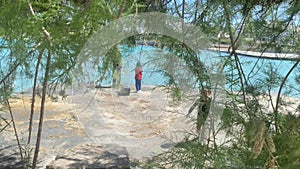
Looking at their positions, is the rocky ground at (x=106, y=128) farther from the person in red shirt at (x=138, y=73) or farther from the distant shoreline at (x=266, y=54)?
the distant shoreline at (x=266, y=54)

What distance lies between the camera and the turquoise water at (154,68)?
0.83 metres

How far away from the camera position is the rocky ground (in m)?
0.98

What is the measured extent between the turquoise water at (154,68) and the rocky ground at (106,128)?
0.05m

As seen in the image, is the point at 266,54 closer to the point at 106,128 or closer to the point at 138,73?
the point at 138,73

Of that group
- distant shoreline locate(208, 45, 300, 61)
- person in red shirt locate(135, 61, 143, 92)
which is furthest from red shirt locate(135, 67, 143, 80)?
distant shoreline locate(208, 45, 300, 61)

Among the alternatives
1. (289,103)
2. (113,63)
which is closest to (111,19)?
(113,63)

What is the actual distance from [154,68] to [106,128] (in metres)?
0.86

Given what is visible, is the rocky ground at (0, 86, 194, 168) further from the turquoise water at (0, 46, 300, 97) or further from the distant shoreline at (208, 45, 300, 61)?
the distant shoreline at (208, 45, 300, 61)

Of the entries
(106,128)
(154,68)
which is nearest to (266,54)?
(154,68)

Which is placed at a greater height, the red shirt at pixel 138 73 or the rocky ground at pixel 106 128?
the red shirt at pixel 138 73

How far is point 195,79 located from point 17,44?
424mm

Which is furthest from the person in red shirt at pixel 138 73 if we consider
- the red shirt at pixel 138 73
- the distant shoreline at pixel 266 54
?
the distant shoreline at pixel 266 54

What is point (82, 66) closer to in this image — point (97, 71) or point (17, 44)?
point (97, 71)

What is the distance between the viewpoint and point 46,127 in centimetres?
256
